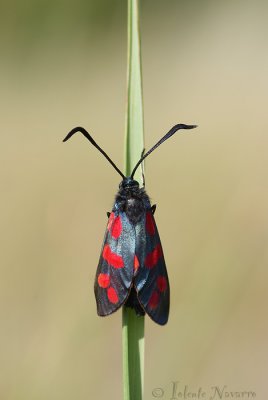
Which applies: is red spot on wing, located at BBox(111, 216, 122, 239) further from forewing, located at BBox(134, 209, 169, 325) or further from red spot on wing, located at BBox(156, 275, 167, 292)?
red spot on wing, located at BBox(156, 275, 167, 292)

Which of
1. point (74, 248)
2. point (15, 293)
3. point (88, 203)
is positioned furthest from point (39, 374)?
point (88, 203)

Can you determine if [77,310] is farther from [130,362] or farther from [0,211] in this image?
[130,362]

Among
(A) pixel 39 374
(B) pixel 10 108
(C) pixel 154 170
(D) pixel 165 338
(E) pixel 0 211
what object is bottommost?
(A) pixel 39 374

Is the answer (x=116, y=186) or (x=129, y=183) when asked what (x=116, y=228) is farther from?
(x=116, y=186)

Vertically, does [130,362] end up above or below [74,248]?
below

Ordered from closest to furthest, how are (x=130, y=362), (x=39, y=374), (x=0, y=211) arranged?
1. (x=130, y=362)
2. (x=39, y=374)
3. (x=0, y=211)

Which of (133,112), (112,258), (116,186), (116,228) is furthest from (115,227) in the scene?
(116,186)

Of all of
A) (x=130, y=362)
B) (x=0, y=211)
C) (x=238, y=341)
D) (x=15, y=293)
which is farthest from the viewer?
(x=0, y=211)

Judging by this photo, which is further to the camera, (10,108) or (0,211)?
(10,108)
